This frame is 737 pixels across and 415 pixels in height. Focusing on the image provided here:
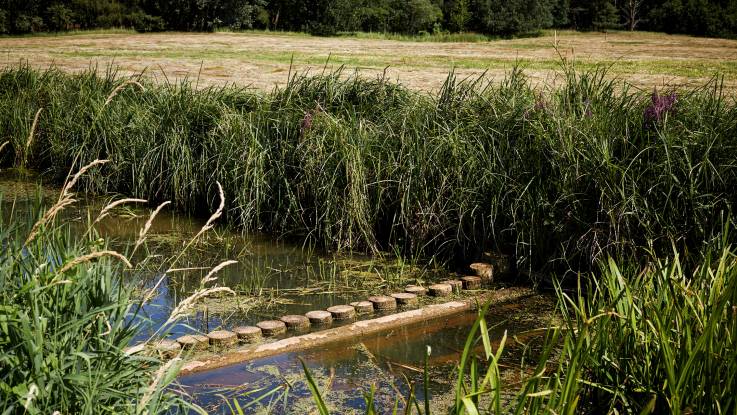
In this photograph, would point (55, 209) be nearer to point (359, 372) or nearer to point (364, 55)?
point (359, 372)

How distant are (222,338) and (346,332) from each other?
27.6 inches

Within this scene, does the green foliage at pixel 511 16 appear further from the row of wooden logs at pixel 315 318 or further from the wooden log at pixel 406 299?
the wooden log at pixel 406 299

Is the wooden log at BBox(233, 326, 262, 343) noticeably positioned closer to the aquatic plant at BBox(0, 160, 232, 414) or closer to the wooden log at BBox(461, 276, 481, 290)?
the wooden log at BBox(461, 276, 481, 290)

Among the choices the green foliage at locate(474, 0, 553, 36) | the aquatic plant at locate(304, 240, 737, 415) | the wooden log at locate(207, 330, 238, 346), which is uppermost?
the green foliage at locate(474, 0, 553, 36)

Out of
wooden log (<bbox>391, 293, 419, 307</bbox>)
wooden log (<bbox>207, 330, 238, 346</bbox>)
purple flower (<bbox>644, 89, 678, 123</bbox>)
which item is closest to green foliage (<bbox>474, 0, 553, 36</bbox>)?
purple flower (<bbox>644, 89, 678, 123</bbox>)

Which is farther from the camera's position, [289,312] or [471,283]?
[471,283]

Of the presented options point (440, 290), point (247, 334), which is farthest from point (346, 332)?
point (440, 290)

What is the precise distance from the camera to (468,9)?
148ft

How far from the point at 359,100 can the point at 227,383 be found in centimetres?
429

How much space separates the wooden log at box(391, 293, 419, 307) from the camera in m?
5.64

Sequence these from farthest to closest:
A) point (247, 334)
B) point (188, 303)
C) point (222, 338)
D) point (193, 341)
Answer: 1. point (247, 334)
2. point (222, 338)
3. point (193, 341)
4. point (188, 303)

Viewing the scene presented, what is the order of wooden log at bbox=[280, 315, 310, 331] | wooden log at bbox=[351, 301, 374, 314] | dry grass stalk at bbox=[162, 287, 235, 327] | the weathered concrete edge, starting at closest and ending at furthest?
dry grass stalk at bbox=[162, 287, 235, 327], the weathered concrete edge, wooden log at bbox=[280, 315, 310, 331], wooden log at bbox=[351, 301, 374, 314]

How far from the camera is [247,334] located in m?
4.93

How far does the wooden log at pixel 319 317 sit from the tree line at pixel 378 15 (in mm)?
34254
